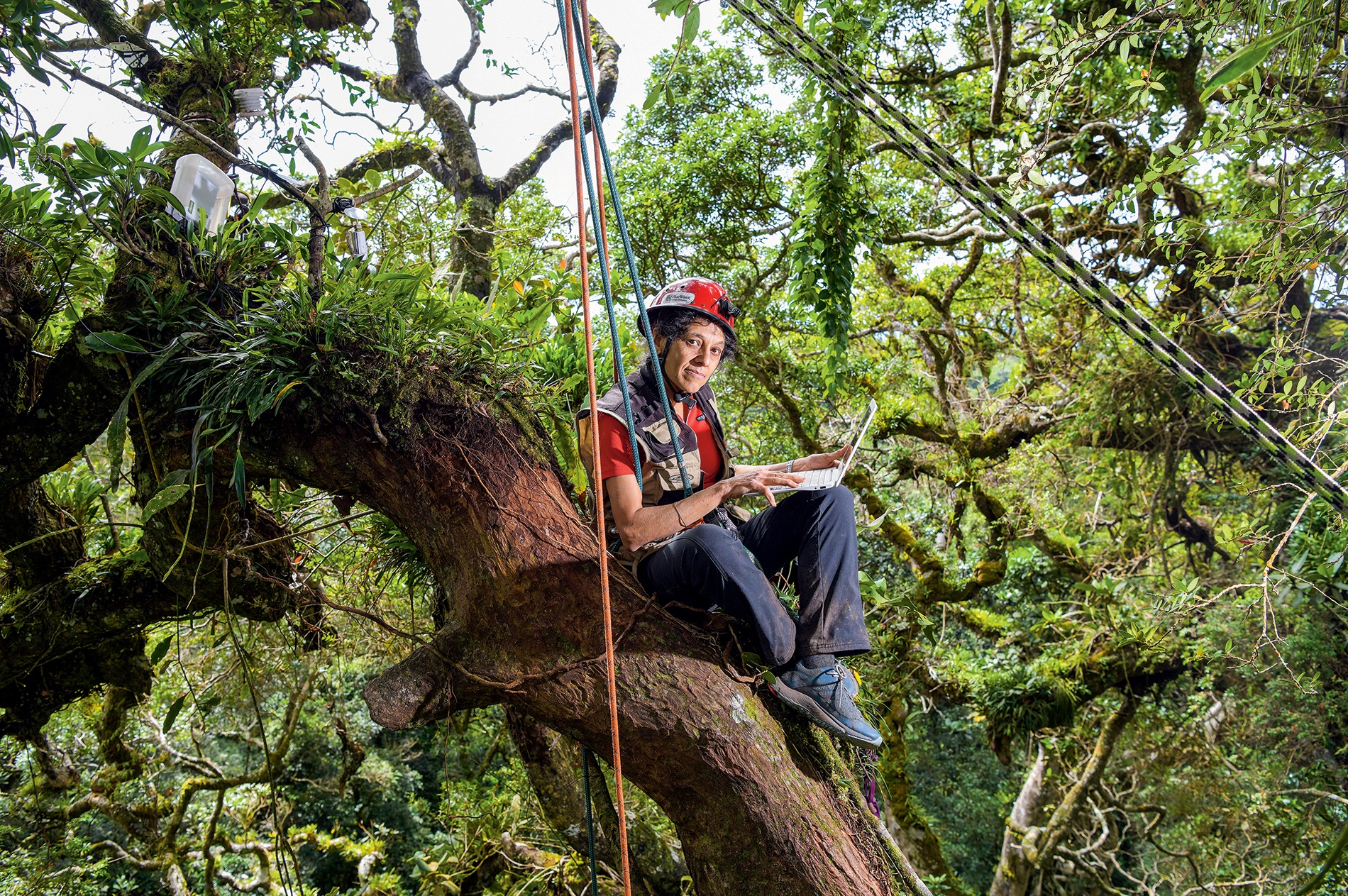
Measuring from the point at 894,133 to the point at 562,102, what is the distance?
5.08 metres

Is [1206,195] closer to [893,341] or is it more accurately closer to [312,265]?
[893,341]

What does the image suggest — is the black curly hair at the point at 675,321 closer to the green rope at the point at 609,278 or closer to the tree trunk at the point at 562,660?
the green rope at the point at 609,278

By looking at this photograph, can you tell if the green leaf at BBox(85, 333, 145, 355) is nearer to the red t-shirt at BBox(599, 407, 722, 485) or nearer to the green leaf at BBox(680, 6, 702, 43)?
the red t-shirt at BBox(599, 407, 722, 485)

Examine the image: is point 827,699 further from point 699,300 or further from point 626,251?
point 626,251

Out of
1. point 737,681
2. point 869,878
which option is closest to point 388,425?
point 737,681

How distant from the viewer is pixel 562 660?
1.94m

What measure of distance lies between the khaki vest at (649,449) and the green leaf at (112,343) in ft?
3.76

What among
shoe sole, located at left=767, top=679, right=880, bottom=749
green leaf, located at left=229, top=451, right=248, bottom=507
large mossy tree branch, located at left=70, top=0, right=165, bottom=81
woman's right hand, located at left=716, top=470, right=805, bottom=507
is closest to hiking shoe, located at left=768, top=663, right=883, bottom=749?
shoe sole, located at left=767, top=679, right=880, bottom=749

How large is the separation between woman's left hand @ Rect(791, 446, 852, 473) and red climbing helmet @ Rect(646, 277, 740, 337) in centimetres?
46

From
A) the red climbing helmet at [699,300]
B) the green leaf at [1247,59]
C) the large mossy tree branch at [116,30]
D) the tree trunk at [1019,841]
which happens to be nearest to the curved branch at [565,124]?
the large mossy tree branch at [116,30]

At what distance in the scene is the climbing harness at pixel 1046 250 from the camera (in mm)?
1577

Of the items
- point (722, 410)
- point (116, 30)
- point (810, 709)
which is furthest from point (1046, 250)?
point (722, 410)

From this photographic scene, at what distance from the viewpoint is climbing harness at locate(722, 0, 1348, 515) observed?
1.58 m

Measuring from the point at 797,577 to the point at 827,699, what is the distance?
0.34 metres
